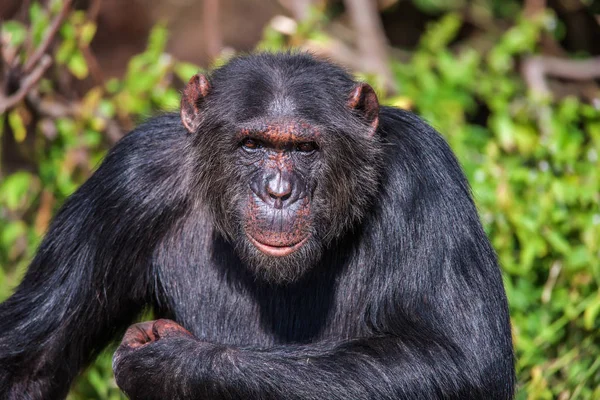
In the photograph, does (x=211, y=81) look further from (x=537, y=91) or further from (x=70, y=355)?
(x=537, y=91)

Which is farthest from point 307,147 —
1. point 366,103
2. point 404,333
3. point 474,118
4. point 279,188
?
point 474,118

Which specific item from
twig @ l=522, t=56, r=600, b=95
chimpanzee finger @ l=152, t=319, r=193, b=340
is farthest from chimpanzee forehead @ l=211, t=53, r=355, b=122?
twig @ l=522, t=56, r=600, b=95

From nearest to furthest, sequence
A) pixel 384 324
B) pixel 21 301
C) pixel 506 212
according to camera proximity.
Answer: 1. pixel 384 324
2. pixel 21 301
3. pixel 506 212

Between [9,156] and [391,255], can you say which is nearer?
[391,255]

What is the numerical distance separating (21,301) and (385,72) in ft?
17.4

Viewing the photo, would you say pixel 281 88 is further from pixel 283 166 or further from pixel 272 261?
pixel 272 261

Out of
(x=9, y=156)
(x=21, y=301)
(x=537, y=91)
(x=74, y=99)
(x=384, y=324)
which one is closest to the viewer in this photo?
(x=384, y=324)

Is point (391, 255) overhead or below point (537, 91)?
below

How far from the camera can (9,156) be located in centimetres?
1056

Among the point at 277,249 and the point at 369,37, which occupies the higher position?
the point at 369,37

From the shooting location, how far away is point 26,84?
7.25 m

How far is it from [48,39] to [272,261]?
3.30 metres

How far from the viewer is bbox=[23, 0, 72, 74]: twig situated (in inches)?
272

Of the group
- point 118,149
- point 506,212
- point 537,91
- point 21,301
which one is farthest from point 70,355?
point 537,91
